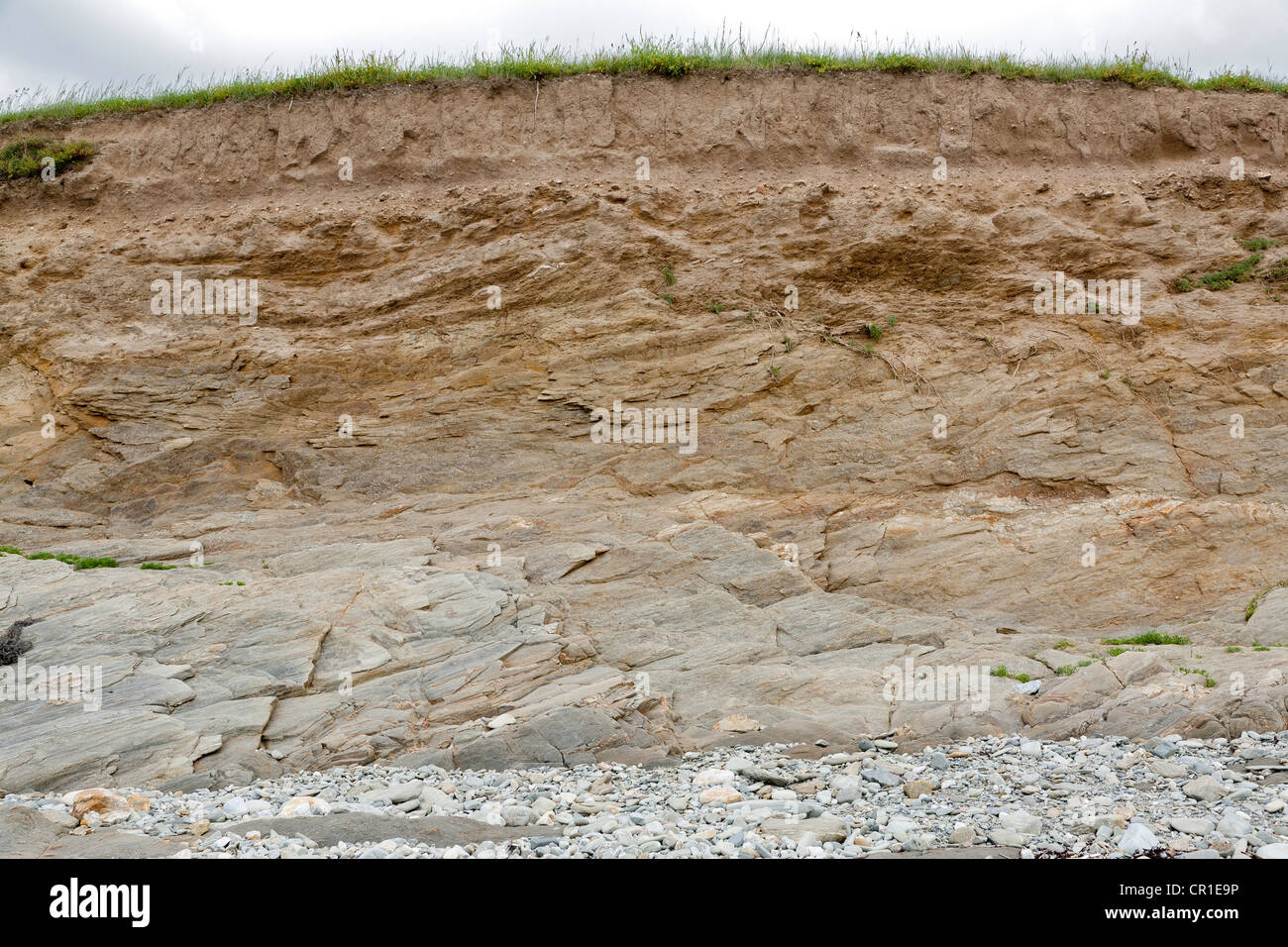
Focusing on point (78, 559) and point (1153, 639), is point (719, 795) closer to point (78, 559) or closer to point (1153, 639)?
point (1153, 639)

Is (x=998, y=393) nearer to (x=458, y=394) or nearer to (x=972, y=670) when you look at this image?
(x=972, y=670)

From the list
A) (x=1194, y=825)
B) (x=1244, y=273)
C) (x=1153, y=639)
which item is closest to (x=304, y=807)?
(x=1194, y=825)

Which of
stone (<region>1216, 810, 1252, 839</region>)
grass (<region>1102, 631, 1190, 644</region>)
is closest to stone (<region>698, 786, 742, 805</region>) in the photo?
stone (<region>1216, 810, 1252, 839</region>)

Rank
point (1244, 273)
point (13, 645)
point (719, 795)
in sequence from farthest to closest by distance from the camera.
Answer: point (1244, 273), point (13, 645), point (719, 795)

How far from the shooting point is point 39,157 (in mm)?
17500

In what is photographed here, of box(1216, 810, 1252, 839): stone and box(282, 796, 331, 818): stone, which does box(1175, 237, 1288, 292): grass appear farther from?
box(282, 796, 331, 818): stone

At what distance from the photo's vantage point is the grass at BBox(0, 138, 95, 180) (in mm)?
17356

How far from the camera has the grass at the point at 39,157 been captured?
17.4m

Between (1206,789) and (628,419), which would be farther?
(628,419)

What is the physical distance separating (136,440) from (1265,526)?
16465mm

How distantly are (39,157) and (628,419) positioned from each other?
13345 mm

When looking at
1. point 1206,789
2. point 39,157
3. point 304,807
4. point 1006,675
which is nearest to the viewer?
point 1206,789

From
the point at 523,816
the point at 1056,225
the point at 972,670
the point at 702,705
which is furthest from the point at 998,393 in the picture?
the point at 523,816

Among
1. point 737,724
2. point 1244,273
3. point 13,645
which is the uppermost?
point 1244,273
